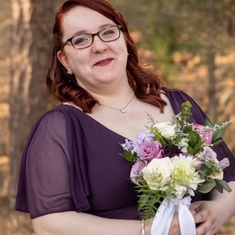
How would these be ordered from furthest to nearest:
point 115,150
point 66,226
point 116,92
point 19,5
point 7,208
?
point 7,208, point 19,5, point 116,92, point 115,150, point 66,226

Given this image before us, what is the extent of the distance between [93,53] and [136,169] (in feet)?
2.02

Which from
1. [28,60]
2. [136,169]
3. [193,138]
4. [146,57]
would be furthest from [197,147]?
[146,57]

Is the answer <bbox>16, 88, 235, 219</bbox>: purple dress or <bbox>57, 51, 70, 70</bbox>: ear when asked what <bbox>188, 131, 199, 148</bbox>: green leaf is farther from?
<bbox>57, 51, 70, 70</bbox>: ear

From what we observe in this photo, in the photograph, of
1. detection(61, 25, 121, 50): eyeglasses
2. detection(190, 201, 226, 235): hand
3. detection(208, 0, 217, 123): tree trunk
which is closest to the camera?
detection(190, 201, 226, 235): hand

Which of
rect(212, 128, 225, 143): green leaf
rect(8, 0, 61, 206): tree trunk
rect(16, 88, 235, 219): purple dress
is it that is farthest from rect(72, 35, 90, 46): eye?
rect(8, 0, 61, 206): tree trunk

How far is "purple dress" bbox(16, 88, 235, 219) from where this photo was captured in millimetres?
3004

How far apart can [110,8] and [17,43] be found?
3698mm

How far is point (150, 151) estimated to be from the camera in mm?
3004

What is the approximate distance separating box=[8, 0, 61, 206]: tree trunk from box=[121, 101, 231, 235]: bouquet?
3.82 metres

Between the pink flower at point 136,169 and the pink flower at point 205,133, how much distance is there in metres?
0.31

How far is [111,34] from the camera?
131 inches

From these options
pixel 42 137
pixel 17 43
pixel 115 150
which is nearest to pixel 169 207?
pixel 115 150

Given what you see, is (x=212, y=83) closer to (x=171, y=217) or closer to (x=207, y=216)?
(x=207, y=216)

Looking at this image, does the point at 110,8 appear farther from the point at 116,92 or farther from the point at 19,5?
the point at 19,5
